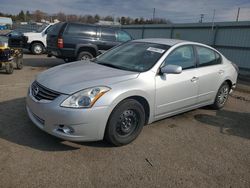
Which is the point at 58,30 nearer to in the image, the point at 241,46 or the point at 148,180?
the point at 148,180

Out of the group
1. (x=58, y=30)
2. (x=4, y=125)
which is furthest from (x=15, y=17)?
(x=4, y=125)

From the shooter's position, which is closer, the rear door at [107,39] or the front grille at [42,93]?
the front grille at [42,93]

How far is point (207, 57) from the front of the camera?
201 inches

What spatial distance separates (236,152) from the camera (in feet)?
12.5

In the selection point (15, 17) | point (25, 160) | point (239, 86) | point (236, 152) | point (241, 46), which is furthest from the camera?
point (15, 17)

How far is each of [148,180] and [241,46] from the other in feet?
37.5

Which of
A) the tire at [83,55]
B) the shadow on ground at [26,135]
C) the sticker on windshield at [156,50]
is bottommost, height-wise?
the shadow on ground at [26,135]

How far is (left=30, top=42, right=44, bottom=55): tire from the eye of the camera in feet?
47.5

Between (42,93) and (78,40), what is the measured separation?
6.56 m

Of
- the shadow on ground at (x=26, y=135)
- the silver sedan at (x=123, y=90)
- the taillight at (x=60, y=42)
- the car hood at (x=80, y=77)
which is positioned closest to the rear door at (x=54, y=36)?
the taillight at (x=60, y=42)

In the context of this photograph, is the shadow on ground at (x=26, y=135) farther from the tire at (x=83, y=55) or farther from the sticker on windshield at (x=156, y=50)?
the tire at (x=83, y=55)

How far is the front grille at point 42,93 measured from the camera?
3.26 meters

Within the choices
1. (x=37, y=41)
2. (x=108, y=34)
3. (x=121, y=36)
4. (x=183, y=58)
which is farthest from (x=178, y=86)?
(x=37, y=41)

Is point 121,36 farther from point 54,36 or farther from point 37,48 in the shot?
point 37,48
